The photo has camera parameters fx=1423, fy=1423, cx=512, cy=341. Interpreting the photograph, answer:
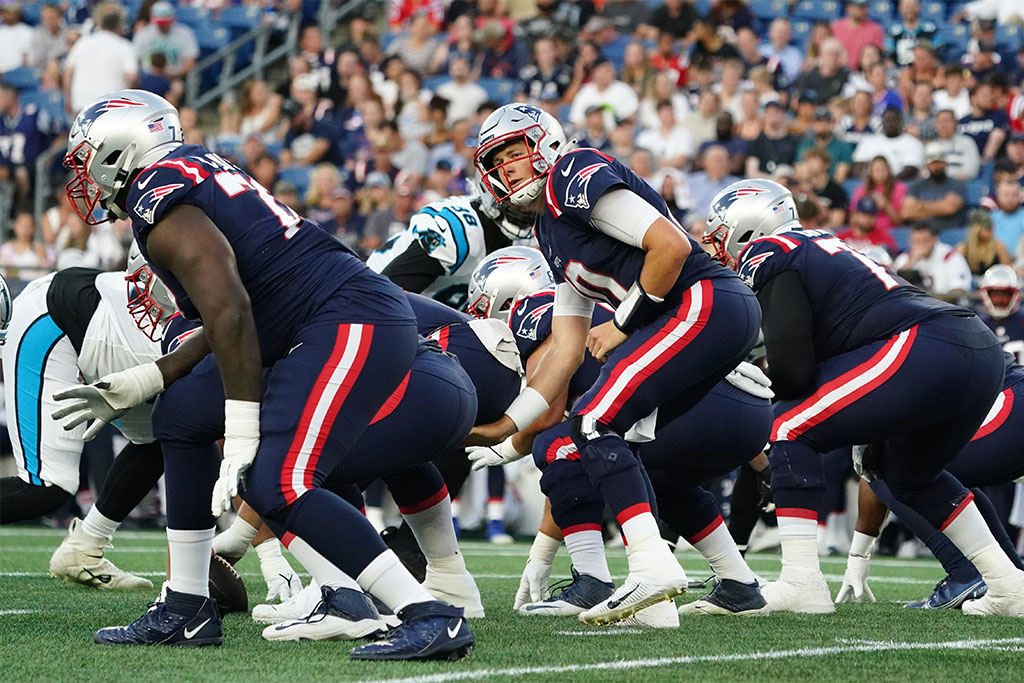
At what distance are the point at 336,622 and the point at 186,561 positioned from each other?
47cm

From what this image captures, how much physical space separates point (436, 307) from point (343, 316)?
47.4 inches

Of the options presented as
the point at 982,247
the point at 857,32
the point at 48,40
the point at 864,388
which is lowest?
the point at 982,247

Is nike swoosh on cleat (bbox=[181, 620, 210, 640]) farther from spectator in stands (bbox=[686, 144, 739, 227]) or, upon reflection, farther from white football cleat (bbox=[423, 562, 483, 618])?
spectator in stands (bbox=[686, 144, 739, 227])

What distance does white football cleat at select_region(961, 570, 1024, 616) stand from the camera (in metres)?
5.10

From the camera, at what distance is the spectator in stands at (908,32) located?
12664 millimetres

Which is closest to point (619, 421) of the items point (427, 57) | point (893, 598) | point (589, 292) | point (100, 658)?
point (589, 292)

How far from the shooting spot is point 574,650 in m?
4.04

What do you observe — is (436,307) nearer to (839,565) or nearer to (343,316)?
(343,316)

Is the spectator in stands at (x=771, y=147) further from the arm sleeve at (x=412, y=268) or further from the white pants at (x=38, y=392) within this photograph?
the white pants at (x=38, y=392)

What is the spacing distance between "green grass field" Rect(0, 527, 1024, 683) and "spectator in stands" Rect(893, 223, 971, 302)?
4.53m

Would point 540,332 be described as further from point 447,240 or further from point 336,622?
point 336,622

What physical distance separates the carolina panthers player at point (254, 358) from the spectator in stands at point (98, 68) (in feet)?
34.9

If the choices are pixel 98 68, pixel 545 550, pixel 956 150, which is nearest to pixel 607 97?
pixel 956 150

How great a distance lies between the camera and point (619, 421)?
445 cm
